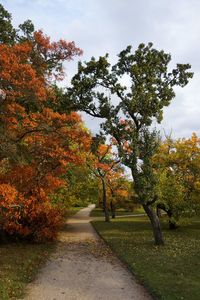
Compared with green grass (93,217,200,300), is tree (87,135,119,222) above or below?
above

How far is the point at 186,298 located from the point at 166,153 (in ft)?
67.0

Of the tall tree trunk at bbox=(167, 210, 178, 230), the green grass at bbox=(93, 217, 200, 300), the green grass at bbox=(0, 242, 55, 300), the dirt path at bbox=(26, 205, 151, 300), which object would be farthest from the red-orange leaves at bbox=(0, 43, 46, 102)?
the tall tree trunk at bbox=(167, 210, 178, 230)

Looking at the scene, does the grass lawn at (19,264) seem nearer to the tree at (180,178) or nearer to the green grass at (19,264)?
the green grass at (19,264)

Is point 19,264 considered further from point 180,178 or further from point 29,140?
point 180,178

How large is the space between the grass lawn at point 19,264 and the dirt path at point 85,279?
39 cm

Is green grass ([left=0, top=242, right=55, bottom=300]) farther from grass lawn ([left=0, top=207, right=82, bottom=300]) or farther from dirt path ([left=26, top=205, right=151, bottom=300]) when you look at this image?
dirt path ([left=26, top=205, right=151, bottom=300])

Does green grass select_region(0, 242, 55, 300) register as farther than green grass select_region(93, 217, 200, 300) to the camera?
Yes

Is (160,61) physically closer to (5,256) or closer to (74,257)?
(74,257)

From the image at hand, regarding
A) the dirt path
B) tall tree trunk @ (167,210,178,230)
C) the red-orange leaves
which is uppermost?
the red-orange leaves

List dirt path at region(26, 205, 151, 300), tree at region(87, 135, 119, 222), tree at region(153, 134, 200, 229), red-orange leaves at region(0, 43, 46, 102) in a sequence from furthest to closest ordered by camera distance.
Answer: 1. tree at region(87, 135, 119, 222)
2. tree at region(153, 134, 200, 229)
3. red-orange leaves at region(0, 43, 46, 102)
4. dirt path at region(26, 205, 151, 300)

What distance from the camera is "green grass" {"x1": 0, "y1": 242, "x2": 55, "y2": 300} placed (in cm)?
1065

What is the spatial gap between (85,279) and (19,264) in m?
3.62

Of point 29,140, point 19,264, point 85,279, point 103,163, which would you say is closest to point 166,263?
point 85,279

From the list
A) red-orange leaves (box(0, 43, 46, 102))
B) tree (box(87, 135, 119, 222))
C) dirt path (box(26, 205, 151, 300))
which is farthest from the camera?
tree (box(87, 135, 119, 222))
